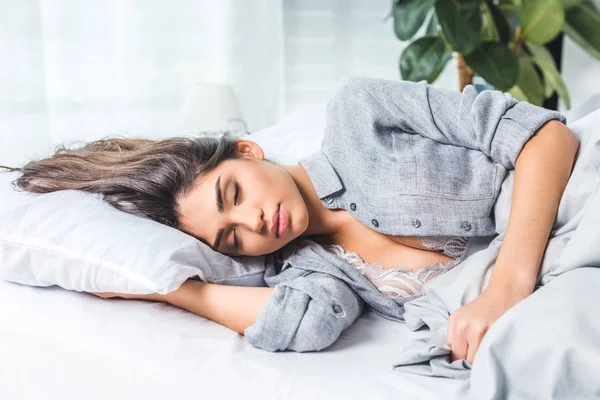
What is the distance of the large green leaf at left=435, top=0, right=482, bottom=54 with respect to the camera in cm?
273

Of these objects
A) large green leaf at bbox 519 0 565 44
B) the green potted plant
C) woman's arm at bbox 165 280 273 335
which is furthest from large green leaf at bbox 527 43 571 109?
woman's arm at bbox 165 280 273 335

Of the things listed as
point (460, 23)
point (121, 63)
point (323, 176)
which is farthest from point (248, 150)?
point (460, 23)

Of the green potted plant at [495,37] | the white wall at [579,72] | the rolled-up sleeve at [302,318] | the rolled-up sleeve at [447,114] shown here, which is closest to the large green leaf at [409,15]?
the green potted plant at [495,37]

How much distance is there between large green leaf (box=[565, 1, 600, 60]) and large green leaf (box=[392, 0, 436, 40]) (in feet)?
2.82

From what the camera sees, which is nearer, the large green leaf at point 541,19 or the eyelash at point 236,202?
the eyelash at point 236,202

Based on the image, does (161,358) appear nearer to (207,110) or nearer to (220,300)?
(220,300)

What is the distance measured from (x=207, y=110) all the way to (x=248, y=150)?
1.13m

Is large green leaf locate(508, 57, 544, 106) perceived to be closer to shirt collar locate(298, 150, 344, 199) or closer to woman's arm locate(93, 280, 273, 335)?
shirt collar locate(298, 150, 344, 199)

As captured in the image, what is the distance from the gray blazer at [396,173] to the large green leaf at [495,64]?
1593 mm

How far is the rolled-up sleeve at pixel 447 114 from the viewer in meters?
1.16

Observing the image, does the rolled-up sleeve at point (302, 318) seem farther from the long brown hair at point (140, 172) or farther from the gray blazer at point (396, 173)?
the long brown hair at point (140, 172)

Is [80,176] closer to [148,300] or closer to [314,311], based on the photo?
[148,300]

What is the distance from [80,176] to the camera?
1.32 metres

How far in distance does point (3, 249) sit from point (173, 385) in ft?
1.48
